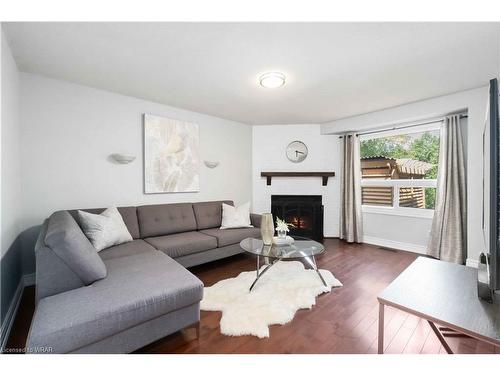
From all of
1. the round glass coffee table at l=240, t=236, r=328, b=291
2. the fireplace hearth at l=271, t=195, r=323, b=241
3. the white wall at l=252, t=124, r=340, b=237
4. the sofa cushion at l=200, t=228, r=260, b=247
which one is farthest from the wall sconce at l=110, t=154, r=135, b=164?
the fireplace hearth at l=271, t=195, r=323, b=241

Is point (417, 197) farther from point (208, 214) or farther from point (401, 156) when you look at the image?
point (208, 214)

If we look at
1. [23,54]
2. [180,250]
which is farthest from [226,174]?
[23,54]

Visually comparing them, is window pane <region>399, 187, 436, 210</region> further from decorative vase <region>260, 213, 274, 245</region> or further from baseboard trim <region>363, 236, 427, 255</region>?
decorative vase <region>260, 213, 274, 245</region>

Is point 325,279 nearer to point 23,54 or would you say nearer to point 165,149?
point 165,149

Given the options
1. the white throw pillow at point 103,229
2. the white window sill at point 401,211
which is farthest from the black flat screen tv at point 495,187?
the white window sill at point 401,211

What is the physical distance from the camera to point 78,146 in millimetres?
2623

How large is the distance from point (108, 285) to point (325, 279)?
2.11 meters

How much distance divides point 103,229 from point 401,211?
435cm

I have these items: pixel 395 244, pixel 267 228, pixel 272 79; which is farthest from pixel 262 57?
pixel 395 244

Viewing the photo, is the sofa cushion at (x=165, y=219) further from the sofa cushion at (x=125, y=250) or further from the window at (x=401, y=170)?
the window at (x=401, y=170)

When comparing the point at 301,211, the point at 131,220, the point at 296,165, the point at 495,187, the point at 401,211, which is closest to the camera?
the point at 495,187

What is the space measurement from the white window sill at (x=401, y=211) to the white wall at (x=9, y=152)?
4.79 meters

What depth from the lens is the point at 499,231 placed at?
3.05 feet

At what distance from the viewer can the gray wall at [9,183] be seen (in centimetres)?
168
